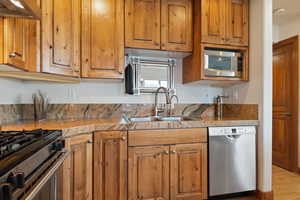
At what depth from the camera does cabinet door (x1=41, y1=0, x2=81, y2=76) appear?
1.70 metres

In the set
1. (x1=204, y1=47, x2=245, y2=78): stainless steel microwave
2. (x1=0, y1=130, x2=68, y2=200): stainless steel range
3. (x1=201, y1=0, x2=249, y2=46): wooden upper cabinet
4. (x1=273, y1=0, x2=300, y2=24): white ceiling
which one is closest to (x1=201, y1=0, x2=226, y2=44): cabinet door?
(x1=201, y1=0, x2=249, y2=46): wooden upper cabinet

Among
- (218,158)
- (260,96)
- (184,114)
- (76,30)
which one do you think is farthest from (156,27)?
(218,158)

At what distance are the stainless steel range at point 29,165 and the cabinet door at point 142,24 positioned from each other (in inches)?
54.3

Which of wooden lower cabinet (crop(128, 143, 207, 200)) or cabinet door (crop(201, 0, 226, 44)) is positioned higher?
cabinet door (crop(201, 0, 226, 44))

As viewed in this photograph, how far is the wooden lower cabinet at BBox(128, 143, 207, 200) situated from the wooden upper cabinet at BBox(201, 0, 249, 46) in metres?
1.29

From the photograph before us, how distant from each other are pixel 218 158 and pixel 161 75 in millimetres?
1264

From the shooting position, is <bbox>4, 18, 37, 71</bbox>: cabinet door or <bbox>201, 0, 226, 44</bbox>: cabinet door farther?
<bbox>201, 0, 226, 44</bbox>: cabinet door

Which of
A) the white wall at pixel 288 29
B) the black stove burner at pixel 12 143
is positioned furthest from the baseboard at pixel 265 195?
the white wall at pixel 288 29

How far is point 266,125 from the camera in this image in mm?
2166

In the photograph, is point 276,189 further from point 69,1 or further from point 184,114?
point 69,1

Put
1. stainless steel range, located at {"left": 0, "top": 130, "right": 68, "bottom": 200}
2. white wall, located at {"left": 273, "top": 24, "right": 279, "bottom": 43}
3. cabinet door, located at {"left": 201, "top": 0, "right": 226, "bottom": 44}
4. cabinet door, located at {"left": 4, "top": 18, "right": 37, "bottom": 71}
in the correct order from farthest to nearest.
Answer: white wall, located at {"left": 273, "top": 24, "right": 279, "bottom": 43} < cabinet door, located at {"left": 201, "top": 0, "right": 226, "bottom": 44} < cabinet door, located at {"left": 4, "top": 18, "right": 37, "bottom": 71} < stainless steel range, located at {"left": 0, "top": 130, "right": 68, "bottom": 200}

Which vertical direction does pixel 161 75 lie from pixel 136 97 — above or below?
above

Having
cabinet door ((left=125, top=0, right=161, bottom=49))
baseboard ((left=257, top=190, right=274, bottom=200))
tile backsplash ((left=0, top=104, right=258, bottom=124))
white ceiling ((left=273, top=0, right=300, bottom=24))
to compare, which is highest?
white ceiling ((left=273, top=0, right=300, bottom=24))

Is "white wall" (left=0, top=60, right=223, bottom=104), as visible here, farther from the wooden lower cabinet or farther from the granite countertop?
the wooden lower cabinet
